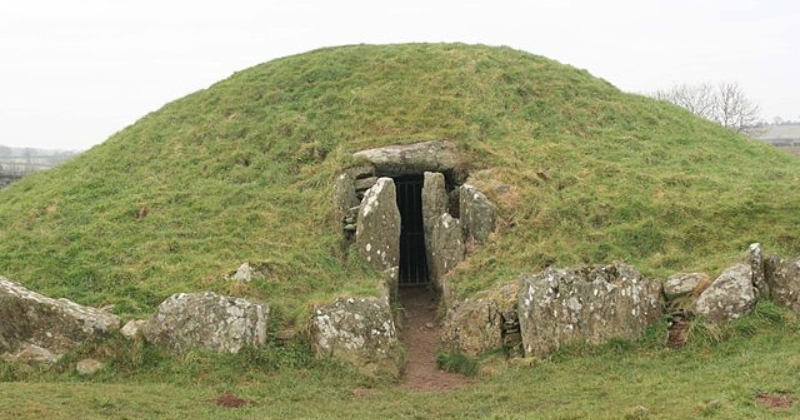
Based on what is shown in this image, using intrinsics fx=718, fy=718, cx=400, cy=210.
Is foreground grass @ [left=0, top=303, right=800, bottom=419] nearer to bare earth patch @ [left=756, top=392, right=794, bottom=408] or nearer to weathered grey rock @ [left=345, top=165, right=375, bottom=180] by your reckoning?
bare earth patch @ [left=756, top=392, right=794, bottom=408]

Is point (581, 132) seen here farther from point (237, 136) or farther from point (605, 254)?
point (237, 136)

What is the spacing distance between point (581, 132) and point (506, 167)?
4.67 m

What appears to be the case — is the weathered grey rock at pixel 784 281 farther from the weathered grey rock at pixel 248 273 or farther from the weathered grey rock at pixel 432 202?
the weathered grey rock at pixel 248 273

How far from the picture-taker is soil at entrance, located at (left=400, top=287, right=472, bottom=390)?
15023 millimetres

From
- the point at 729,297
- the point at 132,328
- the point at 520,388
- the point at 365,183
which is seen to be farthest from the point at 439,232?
the point at 132,328

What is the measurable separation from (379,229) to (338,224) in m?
1.48

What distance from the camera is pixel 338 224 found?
67.2 feet

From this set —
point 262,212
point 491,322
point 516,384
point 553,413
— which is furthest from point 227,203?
point 553,413

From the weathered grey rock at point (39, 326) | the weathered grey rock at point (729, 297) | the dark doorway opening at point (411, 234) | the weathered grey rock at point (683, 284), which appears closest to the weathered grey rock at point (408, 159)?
the dark doorway opening at point (411, 234)

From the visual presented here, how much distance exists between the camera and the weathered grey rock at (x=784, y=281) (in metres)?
15.0

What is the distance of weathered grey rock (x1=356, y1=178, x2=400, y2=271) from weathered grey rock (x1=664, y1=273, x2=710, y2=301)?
712cm

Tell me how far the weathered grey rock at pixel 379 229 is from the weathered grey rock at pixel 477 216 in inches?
74.5

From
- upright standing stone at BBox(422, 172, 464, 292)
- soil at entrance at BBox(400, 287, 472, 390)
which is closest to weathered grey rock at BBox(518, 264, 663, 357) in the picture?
soil at entrance at BBox(400, 287, 472, 390)

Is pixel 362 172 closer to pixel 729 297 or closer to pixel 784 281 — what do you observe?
pixel 729 297
